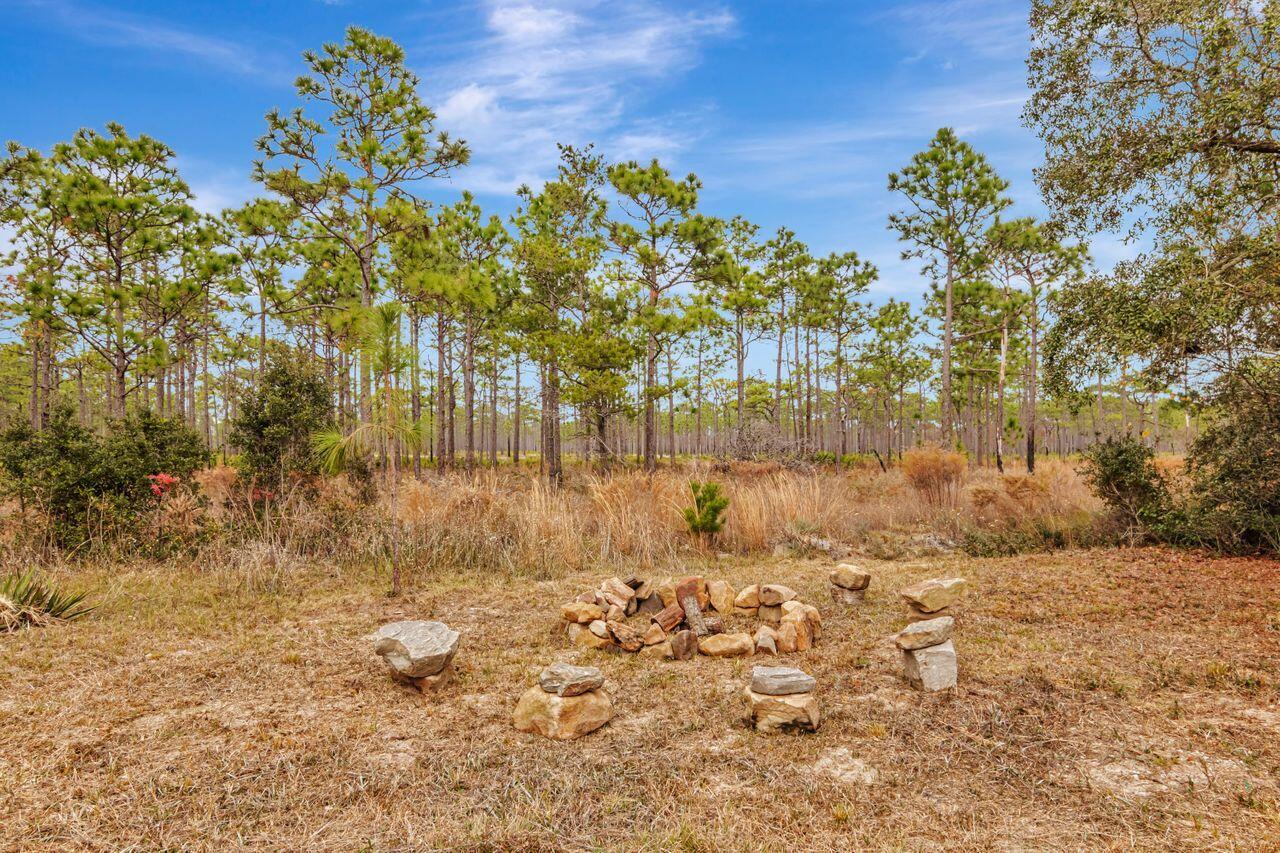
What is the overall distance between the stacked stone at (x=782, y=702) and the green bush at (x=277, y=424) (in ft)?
25.5

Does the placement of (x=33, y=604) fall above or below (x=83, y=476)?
below

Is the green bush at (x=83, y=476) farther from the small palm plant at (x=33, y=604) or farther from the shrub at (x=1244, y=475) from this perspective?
the shrub at (x=1244, y=475)

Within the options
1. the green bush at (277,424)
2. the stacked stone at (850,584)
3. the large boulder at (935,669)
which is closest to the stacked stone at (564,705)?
the large boulder at (935,669)

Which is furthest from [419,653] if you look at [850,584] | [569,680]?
[850,584]

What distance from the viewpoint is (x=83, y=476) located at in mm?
7480

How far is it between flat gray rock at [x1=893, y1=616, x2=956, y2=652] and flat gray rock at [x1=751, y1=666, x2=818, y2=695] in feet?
3.03

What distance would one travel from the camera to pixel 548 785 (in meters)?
2.79

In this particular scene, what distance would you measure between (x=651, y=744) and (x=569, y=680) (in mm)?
594

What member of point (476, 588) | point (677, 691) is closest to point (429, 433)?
point (476, 588)

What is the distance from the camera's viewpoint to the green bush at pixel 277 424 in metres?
8.55

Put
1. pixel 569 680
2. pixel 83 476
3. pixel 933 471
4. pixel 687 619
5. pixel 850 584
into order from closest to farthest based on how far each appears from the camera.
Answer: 1. pixel 569 680
2. pixel 687 619
3. pixel 850 584
4. pixel 83 476
5. pixel 933 471

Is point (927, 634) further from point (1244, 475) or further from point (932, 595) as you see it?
point (1244, 475)

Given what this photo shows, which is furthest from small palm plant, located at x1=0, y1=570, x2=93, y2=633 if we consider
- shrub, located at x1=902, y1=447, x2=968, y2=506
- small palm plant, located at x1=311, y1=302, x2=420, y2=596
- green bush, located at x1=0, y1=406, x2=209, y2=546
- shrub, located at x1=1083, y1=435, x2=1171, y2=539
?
shrub, located at x1=902, y1=447, x2=968, y2=506

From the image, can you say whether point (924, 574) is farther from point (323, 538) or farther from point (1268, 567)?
point (323, 538)
